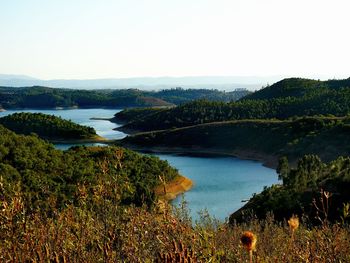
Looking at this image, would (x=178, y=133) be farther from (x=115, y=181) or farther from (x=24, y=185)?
(x=115, y=181)

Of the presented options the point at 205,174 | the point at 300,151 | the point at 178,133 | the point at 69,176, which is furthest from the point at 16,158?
the point at 178,133

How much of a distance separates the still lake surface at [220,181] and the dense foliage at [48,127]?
2807cm

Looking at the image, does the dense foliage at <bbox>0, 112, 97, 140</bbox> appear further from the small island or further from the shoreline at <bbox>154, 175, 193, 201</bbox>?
the shoreline at <bbox>154, 175, 193, 201</bbox>

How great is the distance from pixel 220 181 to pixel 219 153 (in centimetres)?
2995

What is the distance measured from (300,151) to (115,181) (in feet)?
255

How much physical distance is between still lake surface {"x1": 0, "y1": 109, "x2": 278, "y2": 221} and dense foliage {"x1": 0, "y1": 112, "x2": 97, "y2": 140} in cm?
2807

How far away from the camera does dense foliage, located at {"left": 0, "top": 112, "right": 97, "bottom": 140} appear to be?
11588cm

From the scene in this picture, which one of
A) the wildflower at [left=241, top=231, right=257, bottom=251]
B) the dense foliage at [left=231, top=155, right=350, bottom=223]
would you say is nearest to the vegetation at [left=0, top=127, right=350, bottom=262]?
the wildflower at [left=241, top=231, right=257, bottom=251]

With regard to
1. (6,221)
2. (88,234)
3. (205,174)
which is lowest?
(205,174)

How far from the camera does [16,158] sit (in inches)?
2045

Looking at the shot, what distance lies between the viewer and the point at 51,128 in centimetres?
11900

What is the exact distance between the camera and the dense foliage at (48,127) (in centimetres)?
11588

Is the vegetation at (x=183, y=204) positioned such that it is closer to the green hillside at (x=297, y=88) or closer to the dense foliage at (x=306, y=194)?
the dense foliage at (x=306, y=194)

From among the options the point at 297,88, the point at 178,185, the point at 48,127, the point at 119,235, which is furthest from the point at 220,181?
the point at 297,88
